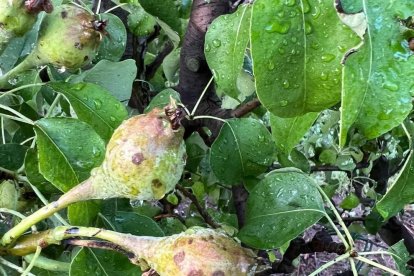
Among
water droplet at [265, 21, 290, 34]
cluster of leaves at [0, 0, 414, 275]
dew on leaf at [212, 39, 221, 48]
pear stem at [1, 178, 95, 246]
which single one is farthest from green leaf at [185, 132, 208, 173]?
water droplet at [265, 21, 290, 34]

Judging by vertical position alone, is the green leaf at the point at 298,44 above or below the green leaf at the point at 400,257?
above

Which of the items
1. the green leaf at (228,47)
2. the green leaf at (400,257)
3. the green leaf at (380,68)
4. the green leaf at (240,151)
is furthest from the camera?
the green leaf at (400,257)

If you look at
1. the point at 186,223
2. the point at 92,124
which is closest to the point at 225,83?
the point at 92,124

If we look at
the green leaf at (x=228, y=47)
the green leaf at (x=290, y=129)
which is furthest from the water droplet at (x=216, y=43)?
the green leaf at (x=290, y=129)

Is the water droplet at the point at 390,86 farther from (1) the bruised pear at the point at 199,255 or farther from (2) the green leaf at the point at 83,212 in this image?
(2) the green leaf at the point at 83,212

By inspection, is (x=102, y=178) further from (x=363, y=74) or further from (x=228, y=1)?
(x=228, y=1)

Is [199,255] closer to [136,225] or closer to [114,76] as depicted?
[136,225]
